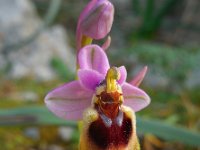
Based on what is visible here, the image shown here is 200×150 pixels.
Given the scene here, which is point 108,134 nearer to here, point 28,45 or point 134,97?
point 134,97

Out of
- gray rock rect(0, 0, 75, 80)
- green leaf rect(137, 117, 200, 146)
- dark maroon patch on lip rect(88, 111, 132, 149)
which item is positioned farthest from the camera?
gray rock rect(0, 0, 75, 80)

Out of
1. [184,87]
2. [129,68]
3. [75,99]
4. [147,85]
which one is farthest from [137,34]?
[75,99]

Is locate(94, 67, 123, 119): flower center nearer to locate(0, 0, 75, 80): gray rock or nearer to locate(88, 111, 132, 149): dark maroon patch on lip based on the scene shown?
locate(88, 111, 132, 149): dark maroon patch on lip

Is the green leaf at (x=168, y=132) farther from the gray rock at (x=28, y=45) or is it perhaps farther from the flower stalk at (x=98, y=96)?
the gray rock at (x=28, y=45)

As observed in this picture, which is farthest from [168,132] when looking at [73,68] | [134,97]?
[73,68]

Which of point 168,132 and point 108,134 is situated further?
point 168,132

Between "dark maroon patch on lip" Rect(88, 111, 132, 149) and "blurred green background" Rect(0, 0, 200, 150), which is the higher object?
"blurred green background" Rect(0, 0, 200, 150)

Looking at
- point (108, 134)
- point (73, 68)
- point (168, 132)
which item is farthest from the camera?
point (73, 68)

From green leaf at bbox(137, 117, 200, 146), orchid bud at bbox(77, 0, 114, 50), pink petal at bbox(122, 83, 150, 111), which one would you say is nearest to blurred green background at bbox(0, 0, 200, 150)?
green leaf at bbox(137, 117, 200, 146)
